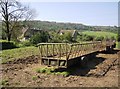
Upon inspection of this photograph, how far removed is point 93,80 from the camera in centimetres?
1138

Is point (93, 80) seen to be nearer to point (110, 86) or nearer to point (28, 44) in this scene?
point (110, 86)

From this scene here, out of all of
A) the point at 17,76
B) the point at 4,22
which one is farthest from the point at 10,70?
the point at 4,22

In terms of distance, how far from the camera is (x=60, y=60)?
1370cm

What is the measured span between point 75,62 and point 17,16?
109 feet

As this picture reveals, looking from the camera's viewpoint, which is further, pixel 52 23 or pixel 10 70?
pixel 52 23

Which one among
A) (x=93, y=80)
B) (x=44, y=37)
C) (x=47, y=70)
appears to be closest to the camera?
(x=93, y=80)

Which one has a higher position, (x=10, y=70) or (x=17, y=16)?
(x=17, y=16)

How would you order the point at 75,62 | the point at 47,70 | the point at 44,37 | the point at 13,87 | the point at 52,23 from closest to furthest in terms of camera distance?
the point at 13,87, the point at 47,70, the point at 75,62, the point at 44,37, the point at 52,23

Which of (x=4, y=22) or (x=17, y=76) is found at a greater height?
(x=4, y=22)

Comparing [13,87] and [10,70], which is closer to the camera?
[13,87]

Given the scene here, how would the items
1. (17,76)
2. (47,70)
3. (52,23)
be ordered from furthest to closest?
(52,23) → (47,70) → (17,76)

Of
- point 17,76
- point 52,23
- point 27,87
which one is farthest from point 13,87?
point 52,23

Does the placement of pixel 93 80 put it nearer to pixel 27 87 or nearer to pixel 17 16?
pixel 27 87

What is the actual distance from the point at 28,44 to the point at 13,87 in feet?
108
